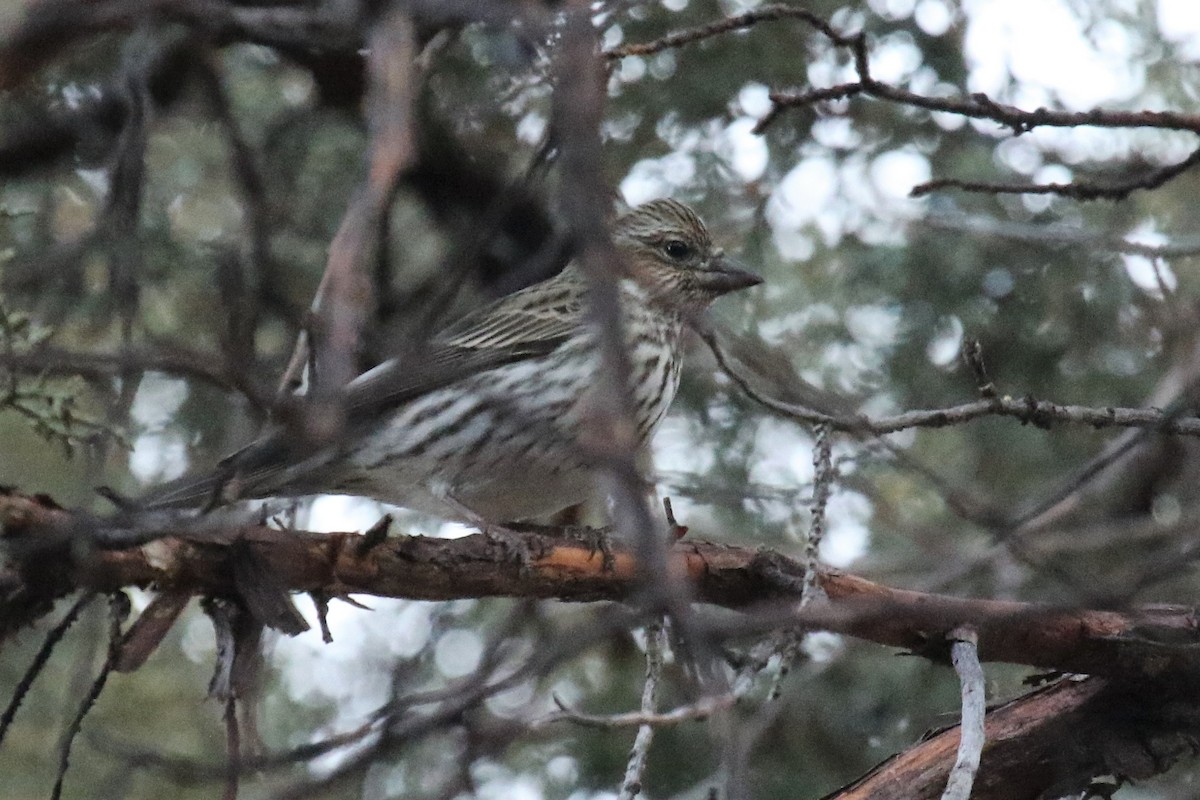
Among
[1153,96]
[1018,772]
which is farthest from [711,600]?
[1153,96]

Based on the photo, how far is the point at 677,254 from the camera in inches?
257

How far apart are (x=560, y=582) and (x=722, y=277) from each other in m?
2.43

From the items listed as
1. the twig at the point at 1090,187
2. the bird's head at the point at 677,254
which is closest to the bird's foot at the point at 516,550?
the twig at the point at 1090,187

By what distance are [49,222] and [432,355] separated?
5.49ft

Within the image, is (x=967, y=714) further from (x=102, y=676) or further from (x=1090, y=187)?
(x=102, y=676)

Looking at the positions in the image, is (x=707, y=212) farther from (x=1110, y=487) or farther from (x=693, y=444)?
(x=1110, y=487)

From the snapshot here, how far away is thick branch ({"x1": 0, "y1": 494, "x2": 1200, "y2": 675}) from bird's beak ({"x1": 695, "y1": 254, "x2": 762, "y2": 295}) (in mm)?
2115

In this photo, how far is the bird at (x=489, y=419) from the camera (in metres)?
5.33

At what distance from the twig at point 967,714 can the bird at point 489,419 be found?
54.4 inches

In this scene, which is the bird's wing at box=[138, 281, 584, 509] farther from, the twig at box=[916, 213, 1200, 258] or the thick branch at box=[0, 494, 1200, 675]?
the twig at box=[916, 213, 1200, 258]

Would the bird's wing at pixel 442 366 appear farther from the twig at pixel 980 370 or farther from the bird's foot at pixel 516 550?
the twig at pixel 980 370

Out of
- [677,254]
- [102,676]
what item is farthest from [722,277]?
[102,676]

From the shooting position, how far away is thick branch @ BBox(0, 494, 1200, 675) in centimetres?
350

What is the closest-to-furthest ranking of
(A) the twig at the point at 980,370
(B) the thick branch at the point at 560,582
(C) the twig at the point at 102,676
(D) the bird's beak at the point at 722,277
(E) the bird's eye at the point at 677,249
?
(C) the twig at the point at 102,676 < (B) the thick branch at the point at 560,582 < (A) the twig at the point at 980,370 < (D) the bird's beak at the point at 722,277 < (E) the bird's eye at the point at 677,249
